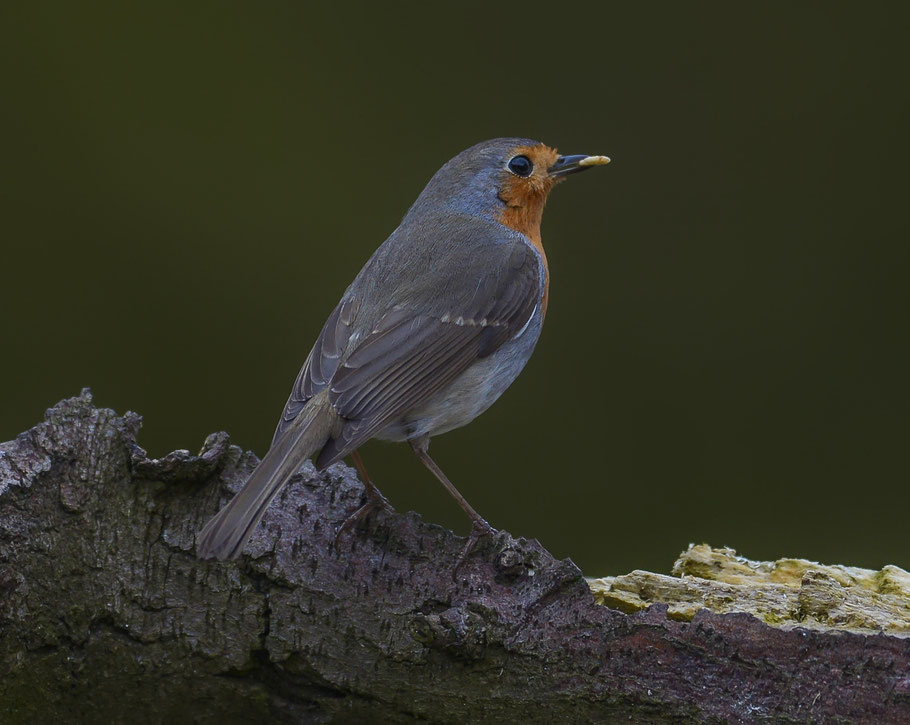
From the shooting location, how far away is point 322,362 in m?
2.96

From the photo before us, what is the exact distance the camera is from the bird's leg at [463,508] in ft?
7.50

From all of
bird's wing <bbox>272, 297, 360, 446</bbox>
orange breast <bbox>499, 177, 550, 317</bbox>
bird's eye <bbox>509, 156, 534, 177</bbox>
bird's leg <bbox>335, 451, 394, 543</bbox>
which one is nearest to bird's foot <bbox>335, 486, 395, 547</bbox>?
bird's leg <bbox>335, 451, 394, 543</bbox>

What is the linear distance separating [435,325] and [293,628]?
1.16 metres

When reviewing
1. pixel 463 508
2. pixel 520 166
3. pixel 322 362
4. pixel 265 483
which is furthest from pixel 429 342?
pixel 520 166

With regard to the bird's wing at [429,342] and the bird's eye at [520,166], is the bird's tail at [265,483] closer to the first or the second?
the bird's wing at [429,342]

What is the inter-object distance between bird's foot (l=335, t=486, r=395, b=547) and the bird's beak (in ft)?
5.43

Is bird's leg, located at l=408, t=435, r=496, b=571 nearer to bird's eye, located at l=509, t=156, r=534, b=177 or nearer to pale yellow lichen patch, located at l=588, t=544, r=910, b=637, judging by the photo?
pale yellow lichen patch, located at l=588, t=544, r=910, b=637

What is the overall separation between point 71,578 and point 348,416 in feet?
2.67

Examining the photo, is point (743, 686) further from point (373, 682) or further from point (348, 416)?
point (348, 416)

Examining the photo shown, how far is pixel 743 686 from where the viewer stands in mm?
2018

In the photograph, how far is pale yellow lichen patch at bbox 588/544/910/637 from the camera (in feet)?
7.29

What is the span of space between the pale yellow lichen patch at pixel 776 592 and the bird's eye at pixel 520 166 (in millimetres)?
1571

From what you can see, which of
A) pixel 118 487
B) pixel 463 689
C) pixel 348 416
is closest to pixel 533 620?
pixel 463 689

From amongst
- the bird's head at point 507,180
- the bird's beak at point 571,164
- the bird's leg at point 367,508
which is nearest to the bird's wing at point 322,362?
the bird's leg at point 367,508
